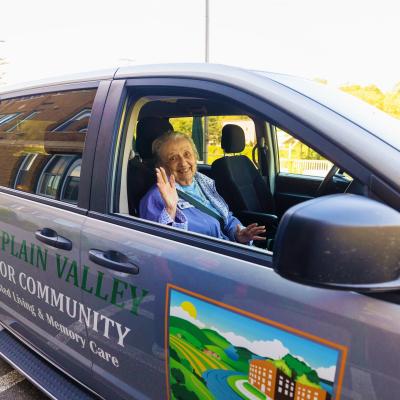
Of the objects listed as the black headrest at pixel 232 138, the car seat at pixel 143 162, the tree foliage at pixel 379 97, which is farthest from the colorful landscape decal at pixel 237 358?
the tree foliage at pixel 379 97

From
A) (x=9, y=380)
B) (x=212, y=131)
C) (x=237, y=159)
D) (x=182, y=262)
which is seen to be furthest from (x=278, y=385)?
(x=212, y=131)

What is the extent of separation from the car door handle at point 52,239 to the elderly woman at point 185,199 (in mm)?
364

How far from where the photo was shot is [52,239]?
1780 millimetres

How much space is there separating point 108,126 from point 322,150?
0.91m

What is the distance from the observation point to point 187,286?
1.31m

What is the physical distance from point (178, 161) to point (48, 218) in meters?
0.81

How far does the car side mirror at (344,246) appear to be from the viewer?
2.78 feet

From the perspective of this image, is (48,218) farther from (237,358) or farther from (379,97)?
(379,97)

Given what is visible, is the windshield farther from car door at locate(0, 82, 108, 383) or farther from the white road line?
the white road line

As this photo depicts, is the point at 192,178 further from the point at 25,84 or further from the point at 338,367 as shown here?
the point at 338,367

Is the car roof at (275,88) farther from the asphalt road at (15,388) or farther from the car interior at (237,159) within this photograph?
the asphalt road at (15,388)

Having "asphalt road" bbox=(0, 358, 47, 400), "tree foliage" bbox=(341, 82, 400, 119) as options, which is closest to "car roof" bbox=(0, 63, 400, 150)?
"asphalt road" bbox=(0, 358, 47, 400)

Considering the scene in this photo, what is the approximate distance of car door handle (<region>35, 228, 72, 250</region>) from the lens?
67.7 inches

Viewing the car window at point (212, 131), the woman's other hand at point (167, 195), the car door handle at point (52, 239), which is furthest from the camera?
the car window at point (212, 131)
